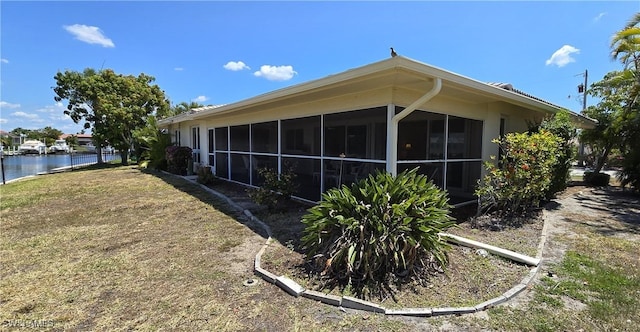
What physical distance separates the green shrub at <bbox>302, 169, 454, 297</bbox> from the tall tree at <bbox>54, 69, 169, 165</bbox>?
2348 centimetres

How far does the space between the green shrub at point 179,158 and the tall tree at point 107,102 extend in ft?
35.6

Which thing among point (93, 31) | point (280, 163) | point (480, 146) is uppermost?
point (93, 31)

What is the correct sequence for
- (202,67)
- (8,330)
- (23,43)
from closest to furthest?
(8,330) < (23,43) < (202,67)

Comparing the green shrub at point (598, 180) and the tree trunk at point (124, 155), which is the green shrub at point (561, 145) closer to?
the green shrub at point (598, 180)

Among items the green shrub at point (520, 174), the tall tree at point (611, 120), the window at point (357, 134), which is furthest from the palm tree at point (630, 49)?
the window at point (357, 134)

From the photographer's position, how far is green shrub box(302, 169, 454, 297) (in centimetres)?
331

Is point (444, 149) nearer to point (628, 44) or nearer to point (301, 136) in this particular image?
point (301, 136)

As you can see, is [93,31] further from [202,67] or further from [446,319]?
[446,319]

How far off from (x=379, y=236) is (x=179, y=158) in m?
13.1

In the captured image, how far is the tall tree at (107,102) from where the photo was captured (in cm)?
2159

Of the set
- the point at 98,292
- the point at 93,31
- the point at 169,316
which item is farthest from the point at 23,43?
the point at 169,316

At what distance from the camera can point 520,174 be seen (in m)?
5.46

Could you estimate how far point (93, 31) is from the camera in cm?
1595

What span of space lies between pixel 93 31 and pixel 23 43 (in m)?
3.37
